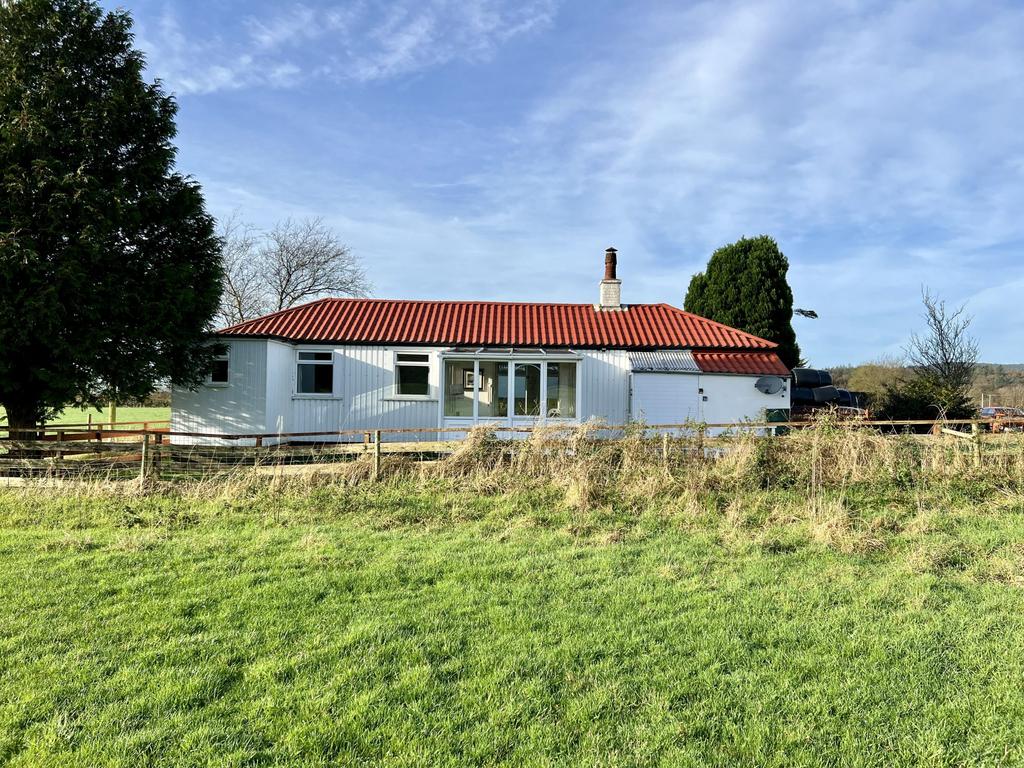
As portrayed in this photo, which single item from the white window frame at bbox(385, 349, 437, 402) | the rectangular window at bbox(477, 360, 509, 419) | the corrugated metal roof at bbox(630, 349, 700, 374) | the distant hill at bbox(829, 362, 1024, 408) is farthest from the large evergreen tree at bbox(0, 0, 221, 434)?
the distant hill at bbox(829, 362, 1024, 408)

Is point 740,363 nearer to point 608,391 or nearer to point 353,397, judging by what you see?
point 608,391

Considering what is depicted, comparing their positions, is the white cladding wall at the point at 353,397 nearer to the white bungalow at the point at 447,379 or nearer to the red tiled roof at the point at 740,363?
the white bungalow at the point at 447,379

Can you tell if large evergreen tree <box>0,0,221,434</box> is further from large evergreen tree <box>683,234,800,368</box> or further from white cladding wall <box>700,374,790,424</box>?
large evergreen tree <box>683,234,800,368</box>

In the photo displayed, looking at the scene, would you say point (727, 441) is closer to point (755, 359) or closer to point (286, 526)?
point (286, 526)

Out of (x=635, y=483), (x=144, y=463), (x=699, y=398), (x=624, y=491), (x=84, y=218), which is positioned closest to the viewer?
(x=624, y=491)

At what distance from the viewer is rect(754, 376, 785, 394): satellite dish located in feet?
53.5

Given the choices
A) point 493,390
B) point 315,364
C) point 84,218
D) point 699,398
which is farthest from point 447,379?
point 84,218

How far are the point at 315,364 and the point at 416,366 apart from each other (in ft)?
9.18

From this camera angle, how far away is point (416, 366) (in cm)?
1587

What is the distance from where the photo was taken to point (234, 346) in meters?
14.4

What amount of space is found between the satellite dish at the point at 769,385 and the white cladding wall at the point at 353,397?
0.15m

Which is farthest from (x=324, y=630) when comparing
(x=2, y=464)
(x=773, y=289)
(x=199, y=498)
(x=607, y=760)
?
(x=773, y=289)

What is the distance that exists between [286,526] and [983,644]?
7153mm

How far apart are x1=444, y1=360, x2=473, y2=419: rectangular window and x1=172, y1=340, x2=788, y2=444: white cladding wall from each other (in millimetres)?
357
